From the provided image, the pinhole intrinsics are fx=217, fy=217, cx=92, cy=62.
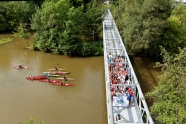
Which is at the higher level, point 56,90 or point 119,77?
point 119,77

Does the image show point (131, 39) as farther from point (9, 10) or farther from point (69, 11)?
point (9, 10)

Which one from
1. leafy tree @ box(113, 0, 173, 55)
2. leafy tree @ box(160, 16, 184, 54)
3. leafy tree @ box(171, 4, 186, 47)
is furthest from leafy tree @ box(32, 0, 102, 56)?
leafy tree @ box(171, 4, 186, 47)

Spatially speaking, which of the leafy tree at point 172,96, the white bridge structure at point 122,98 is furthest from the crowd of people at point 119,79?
the leafy tree at point 172,96

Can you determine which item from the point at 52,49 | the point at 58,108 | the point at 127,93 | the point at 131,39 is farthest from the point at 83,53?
the point at 127,93

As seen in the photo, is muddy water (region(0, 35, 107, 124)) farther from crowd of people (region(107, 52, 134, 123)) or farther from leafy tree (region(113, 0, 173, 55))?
leafy tree (region(113, 0, 173, 55))

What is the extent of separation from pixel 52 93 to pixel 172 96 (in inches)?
422

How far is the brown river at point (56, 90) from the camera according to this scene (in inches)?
564

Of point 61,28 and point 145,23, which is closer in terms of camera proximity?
point 145,23

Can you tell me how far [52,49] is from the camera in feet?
79.7

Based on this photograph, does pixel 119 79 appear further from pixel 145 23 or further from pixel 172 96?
pixel 145 23

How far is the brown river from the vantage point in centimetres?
1434

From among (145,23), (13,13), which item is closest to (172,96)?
(145,23)

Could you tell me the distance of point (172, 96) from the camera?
834 cm

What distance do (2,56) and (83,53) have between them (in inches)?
361
